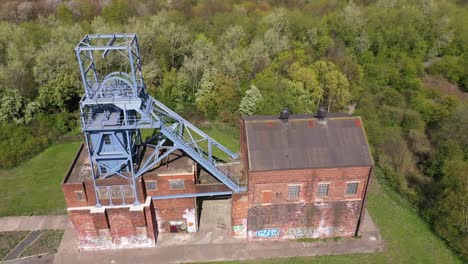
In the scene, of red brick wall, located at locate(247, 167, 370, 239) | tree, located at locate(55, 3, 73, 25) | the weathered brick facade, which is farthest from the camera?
tree, located at locate(55, 3, 73, 25)

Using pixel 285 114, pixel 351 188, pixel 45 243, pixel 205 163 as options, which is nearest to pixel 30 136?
pixel 45 243

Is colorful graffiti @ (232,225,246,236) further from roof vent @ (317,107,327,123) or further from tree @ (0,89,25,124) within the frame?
tree @ (0,89,25,124)

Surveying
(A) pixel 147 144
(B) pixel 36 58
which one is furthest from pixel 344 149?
(B) pixel 36 58

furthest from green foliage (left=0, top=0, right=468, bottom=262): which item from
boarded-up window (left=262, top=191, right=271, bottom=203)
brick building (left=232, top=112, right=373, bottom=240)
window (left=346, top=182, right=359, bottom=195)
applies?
boarded-up window (left=262, top=191, right=271, bottom=203)

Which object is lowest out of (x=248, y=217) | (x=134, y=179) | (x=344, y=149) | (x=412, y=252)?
(x=412, y=252)

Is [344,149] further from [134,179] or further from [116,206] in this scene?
[116,206]

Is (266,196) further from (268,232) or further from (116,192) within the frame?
(116,192)

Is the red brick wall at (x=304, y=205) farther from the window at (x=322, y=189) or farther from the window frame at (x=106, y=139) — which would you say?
the window frame at (x=106, y=139)
